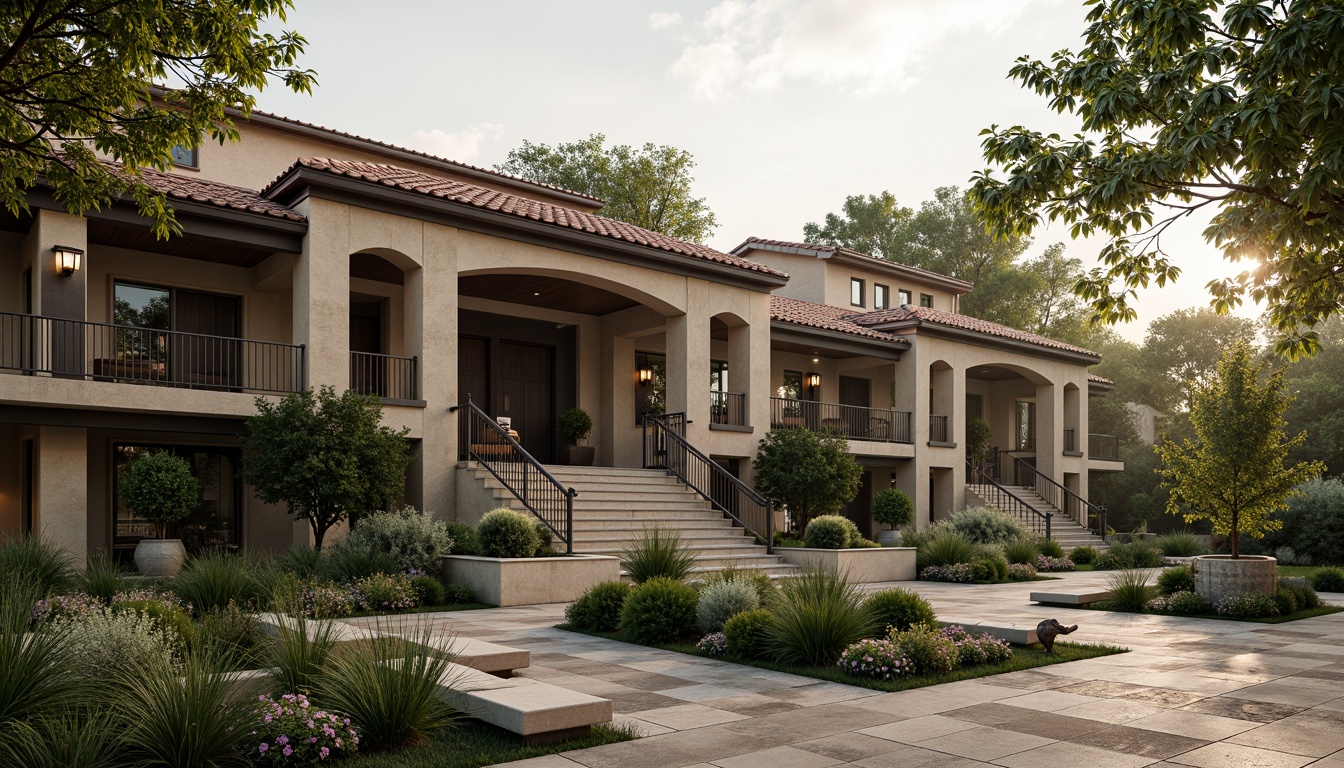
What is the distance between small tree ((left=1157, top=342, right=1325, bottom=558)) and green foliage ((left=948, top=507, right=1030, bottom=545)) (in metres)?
7.34

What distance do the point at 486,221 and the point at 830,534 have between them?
8.60 m

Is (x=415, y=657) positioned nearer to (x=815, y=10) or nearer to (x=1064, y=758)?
(x=1064, y=758)

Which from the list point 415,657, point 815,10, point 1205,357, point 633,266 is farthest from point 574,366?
point 1205,357

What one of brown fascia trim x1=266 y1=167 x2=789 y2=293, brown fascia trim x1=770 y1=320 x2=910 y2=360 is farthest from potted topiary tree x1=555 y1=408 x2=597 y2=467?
brown fascia trim x1=770 y1=320 x2=910 y2=360

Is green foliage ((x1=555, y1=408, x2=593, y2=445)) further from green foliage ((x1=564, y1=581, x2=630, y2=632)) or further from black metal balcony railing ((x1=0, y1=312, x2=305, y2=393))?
green foliage ((x1=564, y1=581, x2=630, y2=632))

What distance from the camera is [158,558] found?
539 inches

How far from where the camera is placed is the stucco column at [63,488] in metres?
13.9

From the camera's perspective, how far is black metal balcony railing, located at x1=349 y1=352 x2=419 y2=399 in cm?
1753

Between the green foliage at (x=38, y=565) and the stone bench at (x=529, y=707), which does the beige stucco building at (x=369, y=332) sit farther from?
the stone bench at (x=529, y=707)

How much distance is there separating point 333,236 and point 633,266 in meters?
6.25

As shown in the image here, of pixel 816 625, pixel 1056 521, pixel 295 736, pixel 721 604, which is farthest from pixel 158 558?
pixel 1056 521

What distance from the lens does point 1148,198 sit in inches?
388

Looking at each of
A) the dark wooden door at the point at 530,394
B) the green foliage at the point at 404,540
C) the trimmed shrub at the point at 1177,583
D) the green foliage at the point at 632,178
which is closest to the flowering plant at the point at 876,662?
the green foliage at the point at 404,540

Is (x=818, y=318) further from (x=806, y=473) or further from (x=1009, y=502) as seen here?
(x=1009, y=502)
